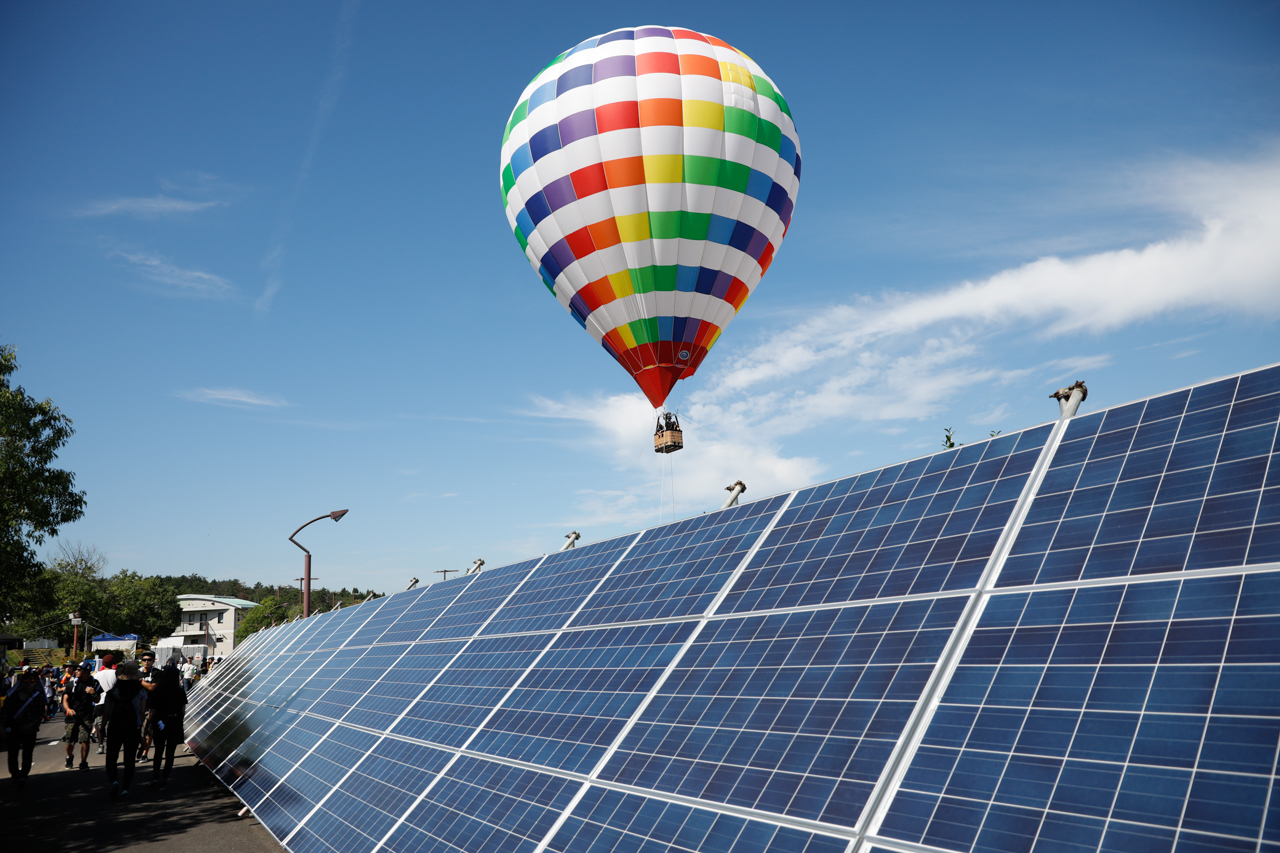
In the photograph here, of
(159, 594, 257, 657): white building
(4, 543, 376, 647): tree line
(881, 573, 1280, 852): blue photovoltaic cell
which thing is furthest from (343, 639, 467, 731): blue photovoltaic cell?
(159, 594, 257, 657): white building

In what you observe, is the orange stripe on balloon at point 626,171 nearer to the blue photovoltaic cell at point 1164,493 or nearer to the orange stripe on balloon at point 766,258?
the orange stripe on balloon at point 766,258

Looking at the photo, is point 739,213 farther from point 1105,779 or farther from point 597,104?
point 1105,779

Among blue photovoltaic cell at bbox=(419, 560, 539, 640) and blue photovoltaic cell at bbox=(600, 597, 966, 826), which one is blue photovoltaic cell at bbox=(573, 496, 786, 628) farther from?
blue photovoltaic cell at bbox=(419, 560, 539, 640)

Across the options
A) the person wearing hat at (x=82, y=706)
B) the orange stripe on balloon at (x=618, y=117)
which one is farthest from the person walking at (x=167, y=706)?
the orange stripe on balloon at (x=618, y=117)

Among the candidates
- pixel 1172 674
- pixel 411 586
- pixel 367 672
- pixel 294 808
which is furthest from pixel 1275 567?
pixel 411 586

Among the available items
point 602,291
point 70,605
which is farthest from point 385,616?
point 70,605
